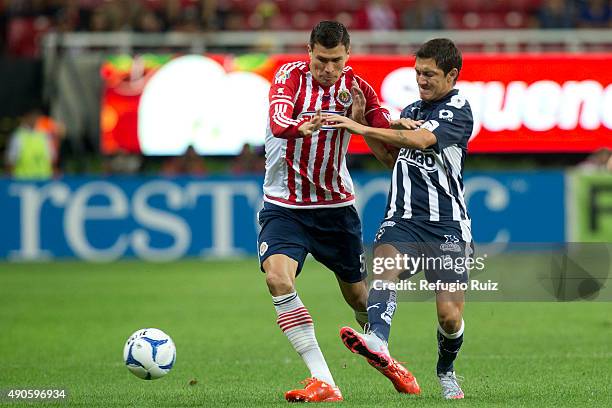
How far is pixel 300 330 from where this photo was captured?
6750 millimetres

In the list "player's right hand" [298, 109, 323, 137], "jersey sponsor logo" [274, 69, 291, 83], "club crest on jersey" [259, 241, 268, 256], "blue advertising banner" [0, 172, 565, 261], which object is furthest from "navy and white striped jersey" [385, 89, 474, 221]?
"blue advertising banner" [0, 172, 565, 261]

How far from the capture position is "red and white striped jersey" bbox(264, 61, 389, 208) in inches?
278

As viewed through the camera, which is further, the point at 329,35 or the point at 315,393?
the point at 329,35

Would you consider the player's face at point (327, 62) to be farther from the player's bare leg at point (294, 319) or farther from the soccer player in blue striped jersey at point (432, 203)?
the player's bare leg at point (294, 319)

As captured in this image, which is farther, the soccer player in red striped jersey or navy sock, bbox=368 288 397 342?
the soccer player in red striped jersey

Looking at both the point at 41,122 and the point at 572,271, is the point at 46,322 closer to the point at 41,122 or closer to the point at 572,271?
the point at 572,271

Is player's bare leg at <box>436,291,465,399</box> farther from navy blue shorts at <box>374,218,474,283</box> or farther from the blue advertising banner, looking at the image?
the blue advertising banner

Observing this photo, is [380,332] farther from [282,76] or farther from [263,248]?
[282,76]

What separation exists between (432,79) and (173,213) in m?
11.5

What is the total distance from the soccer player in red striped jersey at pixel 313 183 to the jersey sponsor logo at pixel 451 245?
0.75m

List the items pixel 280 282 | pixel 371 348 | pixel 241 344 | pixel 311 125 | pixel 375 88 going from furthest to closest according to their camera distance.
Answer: pixel 375 88, pixel 241 344, pixel 280 282, pixel 311 125, pixel 371 348

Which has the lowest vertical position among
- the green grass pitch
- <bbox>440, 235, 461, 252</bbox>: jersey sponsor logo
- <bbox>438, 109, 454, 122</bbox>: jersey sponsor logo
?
the green grass pitch

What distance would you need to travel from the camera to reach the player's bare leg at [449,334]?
6.61 m

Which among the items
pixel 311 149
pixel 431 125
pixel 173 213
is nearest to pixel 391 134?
pixel 431 125
